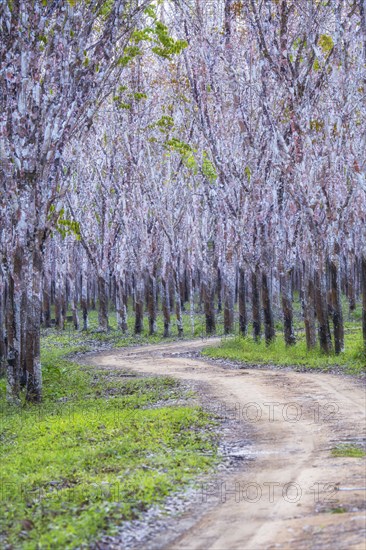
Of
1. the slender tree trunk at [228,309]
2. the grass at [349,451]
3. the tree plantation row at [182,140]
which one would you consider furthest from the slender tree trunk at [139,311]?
the grass at [349,451]

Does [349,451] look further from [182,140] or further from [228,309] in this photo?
[228,309]

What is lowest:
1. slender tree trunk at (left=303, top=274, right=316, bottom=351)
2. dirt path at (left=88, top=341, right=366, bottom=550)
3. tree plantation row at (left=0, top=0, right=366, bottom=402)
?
dirt path at (left=88, top=341, right=366, bottom=550)

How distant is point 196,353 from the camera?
30.2m

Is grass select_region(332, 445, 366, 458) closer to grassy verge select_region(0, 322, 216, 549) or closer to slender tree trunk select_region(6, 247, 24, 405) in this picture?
grassy verge select_region(0, 322, 216, 549)


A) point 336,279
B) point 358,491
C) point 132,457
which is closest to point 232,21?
point 336,279

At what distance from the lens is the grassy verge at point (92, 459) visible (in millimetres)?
8836

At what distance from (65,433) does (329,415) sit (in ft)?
16.1

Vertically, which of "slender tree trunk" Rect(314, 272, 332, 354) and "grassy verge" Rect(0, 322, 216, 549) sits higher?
"slender tree trunk" Rect(314, 272, 332, 354)

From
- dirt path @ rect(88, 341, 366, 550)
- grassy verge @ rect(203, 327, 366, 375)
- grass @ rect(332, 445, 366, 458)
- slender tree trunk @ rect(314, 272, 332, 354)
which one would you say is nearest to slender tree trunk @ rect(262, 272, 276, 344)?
grassy verge @ rect(203, 327, 366, 375)

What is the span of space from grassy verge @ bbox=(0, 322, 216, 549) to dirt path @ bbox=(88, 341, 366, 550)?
743 millimetres

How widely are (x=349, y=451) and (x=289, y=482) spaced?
1736mm

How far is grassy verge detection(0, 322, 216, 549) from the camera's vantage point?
348 inches

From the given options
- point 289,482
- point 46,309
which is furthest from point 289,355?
point 46,309

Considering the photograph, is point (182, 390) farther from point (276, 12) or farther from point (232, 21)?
point (232, 21)
